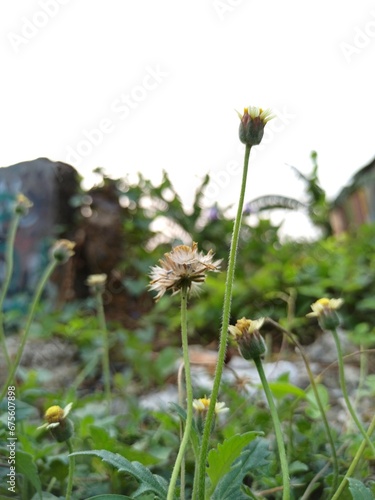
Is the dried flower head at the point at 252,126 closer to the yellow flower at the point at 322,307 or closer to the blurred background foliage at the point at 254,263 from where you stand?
the yellow flower at the point at 322,307

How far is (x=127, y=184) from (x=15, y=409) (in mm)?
2669

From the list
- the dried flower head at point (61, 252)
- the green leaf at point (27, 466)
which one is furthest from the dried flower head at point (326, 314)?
the dried flower head at point (61, 252)

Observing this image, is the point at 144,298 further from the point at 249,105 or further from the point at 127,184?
the point at 249,105

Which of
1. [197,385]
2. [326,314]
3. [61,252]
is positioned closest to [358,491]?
[326,314]

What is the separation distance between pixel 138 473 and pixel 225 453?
0.08 m

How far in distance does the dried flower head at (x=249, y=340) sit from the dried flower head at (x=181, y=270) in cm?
7

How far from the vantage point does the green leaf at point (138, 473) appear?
0.49 meters

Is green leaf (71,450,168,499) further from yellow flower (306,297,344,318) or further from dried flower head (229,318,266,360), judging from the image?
yellow flower (306,297,344,318)

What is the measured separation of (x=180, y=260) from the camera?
540mm

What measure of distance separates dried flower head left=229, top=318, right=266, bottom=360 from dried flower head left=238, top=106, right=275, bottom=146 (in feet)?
0.59

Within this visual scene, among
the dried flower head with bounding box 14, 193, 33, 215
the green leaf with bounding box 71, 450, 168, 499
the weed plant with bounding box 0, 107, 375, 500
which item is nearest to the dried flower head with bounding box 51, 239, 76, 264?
the weed plant with bounding box 0, 107, 375, 500

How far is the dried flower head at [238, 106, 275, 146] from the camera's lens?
0.54m

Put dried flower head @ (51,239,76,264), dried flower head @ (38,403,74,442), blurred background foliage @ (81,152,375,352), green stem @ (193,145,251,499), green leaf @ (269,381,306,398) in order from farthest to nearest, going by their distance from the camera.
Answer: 1. blurred background foliage @ (81,152,375,352)
2. dried flower head @ (51,239,76,264)
3. green leaf @ (269,381,306,398)
4. dried flower head @ (38,403,74,442)
5. green stem @ (193,145,251,499)

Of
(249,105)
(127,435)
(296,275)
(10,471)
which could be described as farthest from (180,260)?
(296,275)
